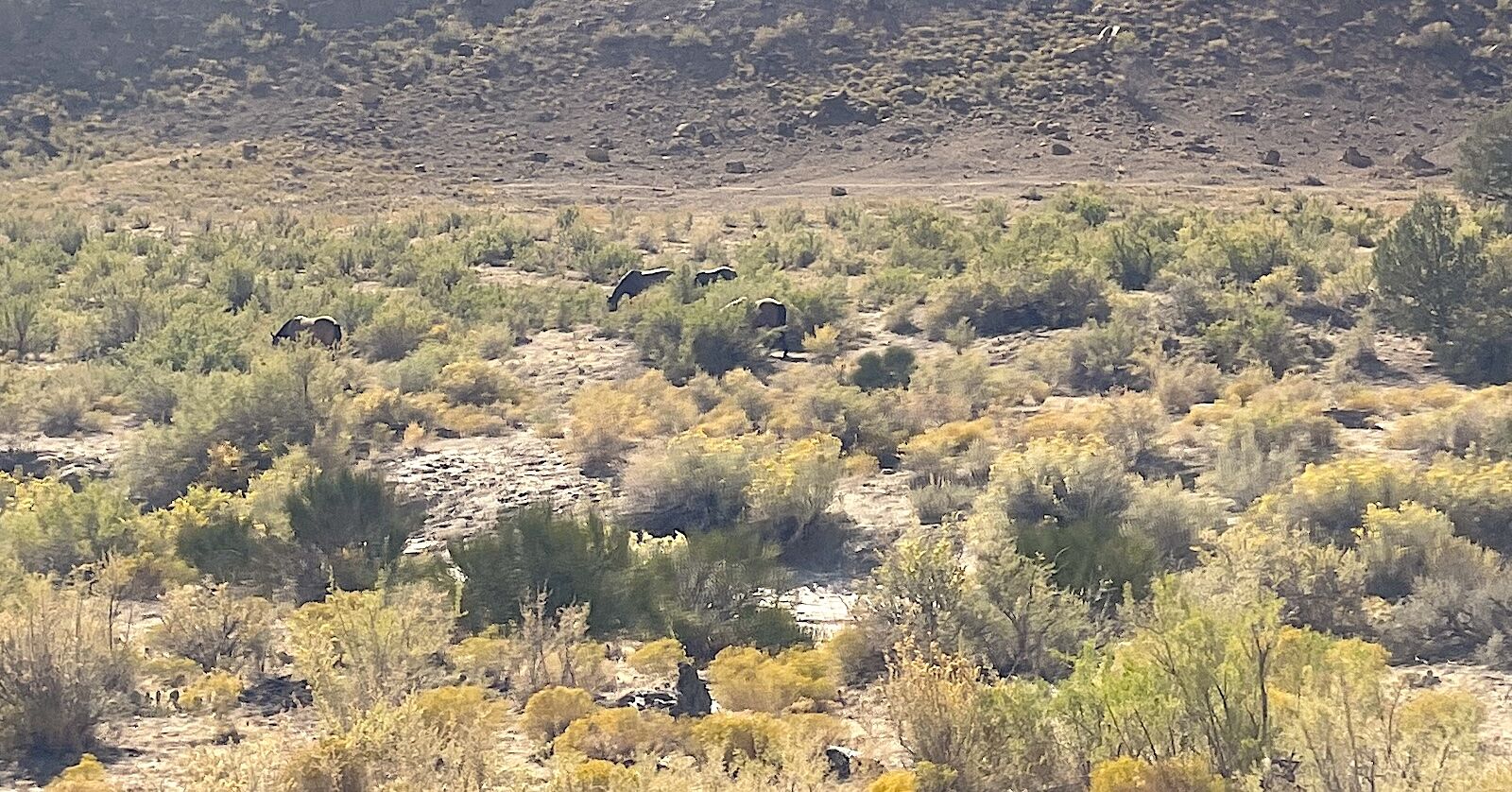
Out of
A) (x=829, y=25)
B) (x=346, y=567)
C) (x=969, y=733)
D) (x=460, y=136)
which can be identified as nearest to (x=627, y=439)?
(x=346, y=567)

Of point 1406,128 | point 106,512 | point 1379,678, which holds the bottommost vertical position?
point 1406,128

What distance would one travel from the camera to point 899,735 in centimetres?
754

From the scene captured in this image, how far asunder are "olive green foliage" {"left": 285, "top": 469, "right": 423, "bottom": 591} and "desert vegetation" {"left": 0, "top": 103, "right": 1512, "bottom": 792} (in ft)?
0.14

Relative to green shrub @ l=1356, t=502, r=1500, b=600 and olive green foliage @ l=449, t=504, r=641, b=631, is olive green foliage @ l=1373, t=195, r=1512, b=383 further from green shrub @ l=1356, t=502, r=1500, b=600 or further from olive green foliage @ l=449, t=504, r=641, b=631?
olive green foliage @ l=449, t=504, r=641, b=631

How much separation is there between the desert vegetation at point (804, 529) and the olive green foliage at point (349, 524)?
0.14ft

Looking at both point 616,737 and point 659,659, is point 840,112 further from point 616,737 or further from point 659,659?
point 616,737

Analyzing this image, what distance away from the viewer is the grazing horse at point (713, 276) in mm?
26500

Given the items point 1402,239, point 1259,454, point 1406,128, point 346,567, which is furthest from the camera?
point 1406,128

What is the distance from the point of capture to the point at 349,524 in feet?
41.8

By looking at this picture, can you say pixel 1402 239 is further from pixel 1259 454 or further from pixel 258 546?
pixel 258 546

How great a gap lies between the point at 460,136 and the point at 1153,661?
48.6 m

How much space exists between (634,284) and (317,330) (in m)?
6.19

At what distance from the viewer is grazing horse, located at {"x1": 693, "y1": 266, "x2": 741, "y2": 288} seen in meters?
26.5

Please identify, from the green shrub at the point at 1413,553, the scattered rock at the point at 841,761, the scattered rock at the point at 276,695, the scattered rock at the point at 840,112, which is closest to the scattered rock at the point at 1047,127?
the scattered rock at the point at 840,112
